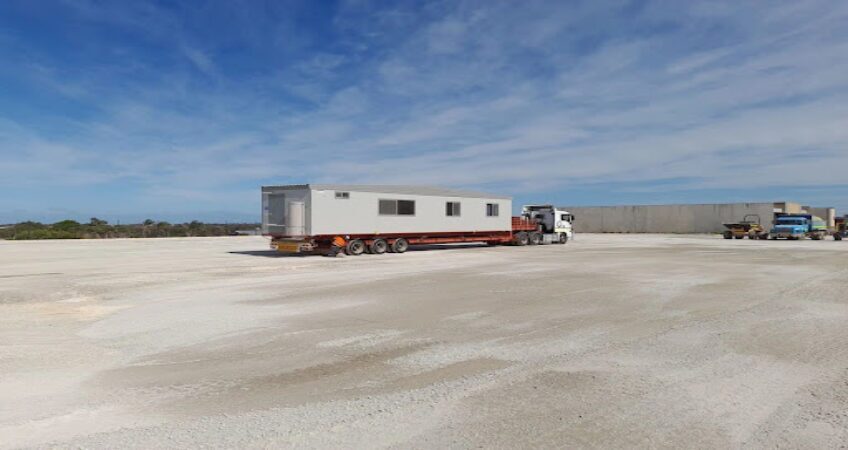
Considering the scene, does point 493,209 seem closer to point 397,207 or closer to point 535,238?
point 535,238

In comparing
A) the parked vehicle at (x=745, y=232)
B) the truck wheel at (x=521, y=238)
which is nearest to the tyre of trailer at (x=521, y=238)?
the truck wheel at (x=521, y=238)

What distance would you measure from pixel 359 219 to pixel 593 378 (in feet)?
62.3

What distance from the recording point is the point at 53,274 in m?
16.5

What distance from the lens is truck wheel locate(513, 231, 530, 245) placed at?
3331 centimetres

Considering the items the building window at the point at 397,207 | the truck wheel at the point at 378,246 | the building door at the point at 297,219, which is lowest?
the truck wheel at the point at 378,246

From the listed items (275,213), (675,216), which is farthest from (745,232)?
(275,213)

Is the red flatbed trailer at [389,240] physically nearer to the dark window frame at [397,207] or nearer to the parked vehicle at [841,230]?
the dark window frame at [397,207]

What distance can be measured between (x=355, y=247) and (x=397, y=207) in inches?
108

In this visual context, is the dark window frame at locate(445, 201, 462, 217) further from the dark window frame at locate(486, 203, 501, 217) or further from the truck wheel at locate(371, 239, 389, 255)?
the truck wheel at locate(371, 239, 389, 255)

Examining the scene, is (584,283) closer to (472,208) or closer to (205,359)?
(205,359)

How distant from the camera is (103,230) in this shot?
46375 mm

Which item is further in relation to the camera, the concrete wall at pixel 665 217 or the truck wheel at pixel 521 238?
the concrete wall at pixel 665 217

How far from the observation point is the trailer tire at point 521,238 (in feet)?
109

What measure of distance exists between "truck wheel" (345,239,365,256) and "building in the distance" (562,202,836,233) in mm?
43914
